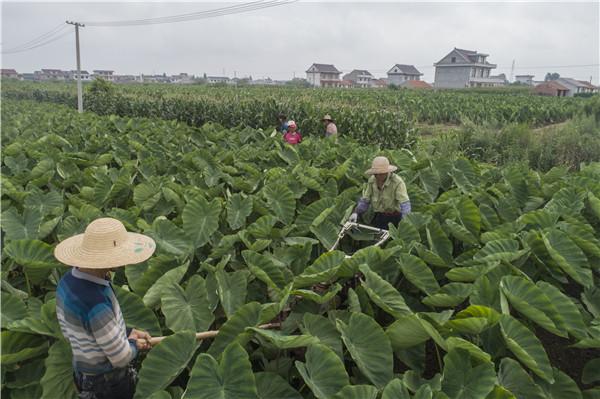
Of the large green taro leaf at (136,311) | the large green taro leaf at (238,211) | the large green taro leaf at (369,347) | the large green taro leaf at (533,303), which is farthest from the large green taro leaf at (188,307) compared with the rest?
the large green taro leaf at (533,303)

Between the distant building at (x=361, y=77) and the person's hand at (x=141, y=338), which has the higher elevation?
the distant building at (x=361, y=77)

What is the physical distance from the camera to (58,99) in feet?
105

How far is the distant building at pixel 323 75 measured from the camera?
7812 cm

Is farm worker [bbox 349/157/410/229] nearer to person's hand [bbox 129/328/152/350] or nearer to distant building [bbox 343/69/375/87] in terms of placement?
person's hand [bbox 129/328/152/350]

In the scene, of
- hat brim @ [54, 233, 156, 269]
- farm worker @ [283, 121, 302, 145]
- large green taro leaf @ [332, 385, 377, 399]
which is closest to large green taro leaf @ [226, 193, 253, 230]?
hat brim @ [54, 233, 156, 269]

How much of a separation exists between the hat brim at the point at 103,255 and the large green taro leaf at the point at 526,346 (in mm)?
1742

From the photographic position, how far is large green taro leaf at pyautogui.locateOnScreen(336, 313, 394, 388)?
2092 mm

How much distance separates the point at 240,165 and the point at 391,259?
295 cm

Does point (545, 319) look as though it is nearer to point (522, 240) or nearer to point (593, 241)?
point (522, 240)

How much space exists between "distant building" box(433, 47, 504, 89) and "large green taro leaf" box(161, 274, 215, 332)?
6645 centimetres

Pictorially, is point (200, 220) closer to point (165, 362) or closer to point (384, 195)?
point (165, 362)

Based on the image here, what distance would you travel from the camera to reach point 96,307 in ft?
6.10

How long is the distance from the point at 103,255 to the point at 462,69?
226 ft

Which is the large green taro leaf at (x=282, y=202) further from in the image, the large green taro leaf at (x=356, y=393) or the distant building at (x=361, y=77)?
the distant building at (x=361, y=77)
